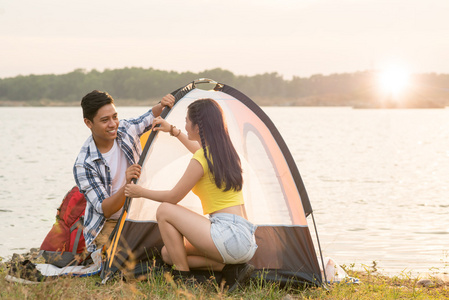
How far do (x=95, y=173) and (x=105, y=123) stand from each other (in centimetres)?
45

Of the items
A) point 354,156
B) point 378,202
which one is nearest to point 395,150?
point 354,156

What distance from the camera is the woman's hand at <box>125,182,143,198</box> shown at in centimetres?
493

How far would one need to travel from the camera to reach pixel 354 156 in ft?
79.3

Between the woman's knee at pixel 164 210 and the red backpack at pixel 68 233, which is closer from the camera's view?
the woman's knee at pixel 164 210

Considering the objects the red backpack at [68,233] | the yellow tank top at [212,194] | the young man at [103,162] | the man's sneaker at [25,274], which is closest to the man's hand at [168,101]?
the young man at [103,162]

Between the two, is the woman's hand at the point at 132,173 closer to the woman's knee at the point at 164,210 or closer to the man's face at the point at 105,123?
the woman's knee at the point at 164,210

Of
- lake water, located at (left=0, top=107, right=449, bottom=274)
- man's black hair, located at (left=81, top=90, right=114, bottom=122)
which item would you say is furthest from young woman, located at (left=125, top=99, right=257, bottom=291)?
lake water, located at (left=0, top=107, right=449, bottom=274)

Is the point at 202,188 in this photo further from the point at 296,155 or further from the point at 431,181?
the point at 296,155

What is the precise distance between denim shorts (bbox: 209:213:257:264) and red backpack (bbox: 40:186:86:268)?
159 cm

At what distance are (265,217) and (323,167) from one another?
1425 centimetres

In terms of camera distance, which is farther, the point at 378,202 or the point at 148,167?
the point at 378,202

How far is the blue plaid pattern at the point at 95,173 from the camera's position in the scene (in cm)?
541

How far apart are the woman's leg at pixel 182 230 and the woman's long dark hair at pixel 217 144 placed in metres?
0.34

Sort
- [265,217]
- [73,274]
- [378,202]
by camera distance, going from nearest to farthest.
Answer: [73,274] → [265,217] → [378,202]
